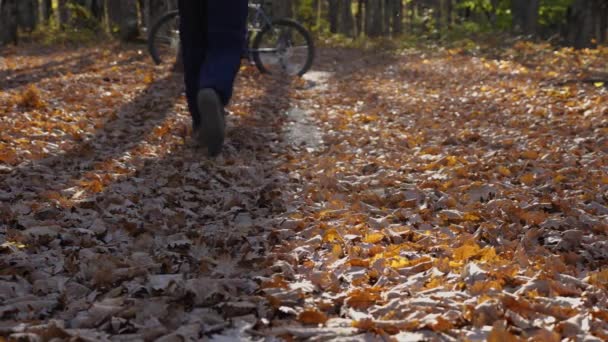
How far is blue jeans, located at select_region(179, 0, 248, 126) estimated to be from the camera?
430cm

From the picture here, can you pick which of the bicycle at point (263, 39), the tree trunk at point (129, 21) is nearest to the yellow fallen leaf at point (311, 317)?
the bicycle at point (263, 39)

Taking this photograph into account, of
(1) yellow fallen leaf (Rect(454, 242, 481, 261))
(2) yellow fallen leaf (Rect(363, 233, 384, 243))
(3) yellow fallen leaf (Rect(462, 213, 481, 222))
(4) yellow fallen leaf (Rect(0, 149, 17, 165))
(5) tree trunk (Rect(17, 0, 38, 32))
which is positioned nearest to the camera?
(1) yellow fallen leaf (Rect(454, 242, 481, 261))

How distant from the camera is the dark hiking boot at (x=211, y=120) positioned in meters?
4.25

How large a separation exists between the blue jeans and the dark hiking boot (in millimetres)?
80

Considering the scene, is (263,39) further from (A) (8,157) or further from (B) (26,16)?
(B) (26,16)

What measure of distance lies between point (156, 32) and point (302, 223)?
8.11 m

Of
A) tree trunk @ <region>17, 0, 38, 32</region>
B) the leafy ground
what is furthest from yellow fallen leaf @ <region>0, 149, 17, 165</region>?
tree trunk @ <region>17, 0, 38, 32</region>

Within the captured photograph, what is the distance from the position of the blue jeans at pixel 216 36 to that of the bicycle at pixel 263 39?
602 cm

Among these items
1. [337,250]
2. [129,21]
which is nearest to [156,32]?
→ [129,21]

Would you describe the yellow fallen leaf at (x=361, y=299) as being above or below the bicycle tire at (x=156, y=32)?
below

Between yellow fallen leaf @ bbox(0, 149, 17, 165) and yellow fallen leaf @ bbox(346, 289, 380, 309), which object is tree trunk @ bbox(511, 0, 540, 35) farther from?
yellow fallen leaf @ bbox(346, 289, 380, 309)

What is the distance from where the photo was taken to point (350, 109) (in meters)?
8.22

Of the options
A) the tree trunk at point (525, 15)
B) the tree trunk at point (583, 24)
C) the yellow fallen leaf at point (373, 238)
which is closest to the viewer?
the yellow fallen leaf at point (373, 238)

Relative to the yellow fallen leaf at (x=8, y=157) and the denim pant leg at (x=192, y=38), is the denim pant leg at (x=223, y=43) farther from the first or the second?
the yellow fallen leaf at (x=8, y=157)
